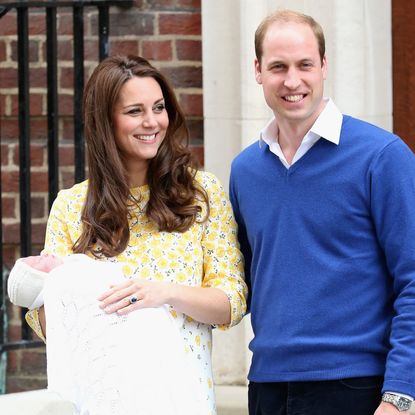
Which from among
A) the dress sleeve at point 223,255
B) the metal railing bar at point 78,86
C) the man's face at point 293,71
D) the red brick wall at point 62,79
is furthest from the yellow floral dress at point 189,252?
the red brick wall at point 62,79

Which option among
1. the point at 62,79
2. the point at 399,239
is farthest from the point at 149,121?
the point at 62,79

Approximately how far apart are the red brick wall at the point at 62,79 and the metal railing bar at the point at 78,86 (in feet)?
0.59

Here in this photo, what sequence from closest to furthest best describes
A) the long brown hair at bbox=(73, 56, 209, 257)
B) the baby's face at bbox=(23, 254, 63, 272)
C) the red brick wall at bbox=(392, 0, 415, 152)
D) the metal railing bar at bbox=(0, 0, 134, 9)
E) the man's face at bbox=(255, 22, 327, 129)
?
the man's face at bbox=(255, 22, 327, 129) < the baby's face at bbox=(23, 254, 63, 272) < the long brown hair at bbox=(73, 56, 209, 257) < the metal railing bar at bbox=(0, 0, 134, 9) < the red brick wall at bbox=(392, 0, 415, 152)

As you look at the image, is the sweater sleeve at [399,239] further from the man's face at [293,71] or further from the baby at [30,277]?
the baby at [30,277]

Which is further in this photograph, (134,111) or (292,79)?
(134,111)

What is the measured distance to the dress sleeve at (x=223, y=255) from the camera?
338 cm

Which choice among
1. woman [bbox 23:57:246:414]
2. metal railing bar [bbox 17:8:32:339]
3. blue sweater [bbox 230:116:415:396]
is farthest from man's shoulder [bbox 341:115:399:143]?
metal railing bar [bbox 17:8:32:339]

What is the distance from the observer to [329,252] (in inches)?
126

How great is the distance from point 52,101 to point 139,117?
71.7 inches

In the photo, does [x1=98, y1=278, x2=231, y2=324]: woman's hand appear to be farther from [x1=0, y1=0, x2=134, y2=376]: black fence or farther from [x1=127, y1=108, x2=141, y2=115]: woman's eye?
[x1=0, y1=0, x2=134, y2=376]: black fence

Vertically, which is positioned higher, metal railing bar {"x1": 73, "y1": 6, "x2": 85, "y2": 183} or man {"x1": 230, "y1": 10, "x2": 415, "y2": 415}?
metal railing bar {"x1": 73, "y1": 6, "x2": 85, "y2": 183}

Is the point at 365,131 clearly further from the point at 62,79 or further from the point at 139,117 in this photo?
the point at 62,79

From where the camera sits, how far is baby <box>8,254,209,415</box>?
315 cm

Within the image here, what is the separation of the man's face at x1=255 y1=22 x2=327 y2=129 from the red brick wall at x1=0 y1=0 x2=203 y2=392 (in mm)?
2045
